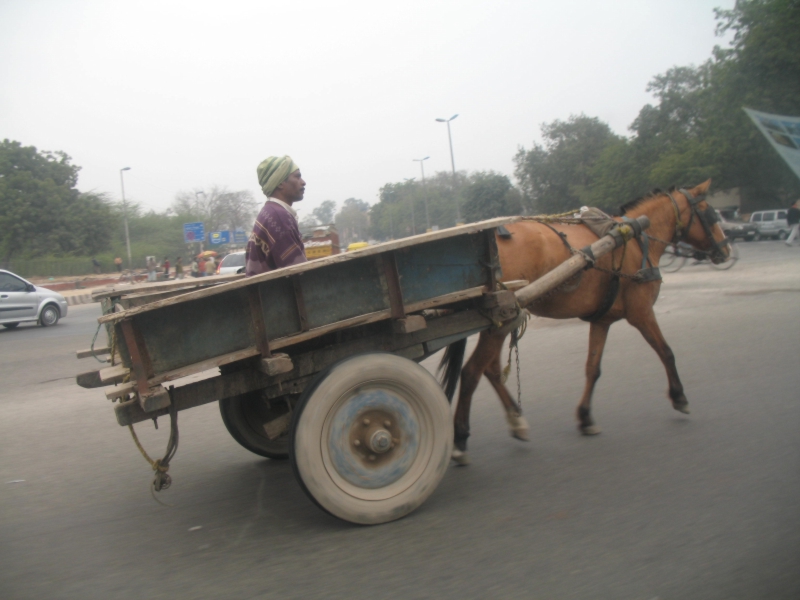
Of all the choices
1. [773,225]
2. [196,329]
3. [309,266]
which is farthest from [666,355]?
[773,225]

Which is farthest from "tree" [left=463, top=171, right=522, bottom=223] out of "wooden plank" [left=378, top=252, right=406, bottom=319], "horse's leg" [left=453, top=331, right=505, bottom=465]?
"wooden plank" [left=378, top=252, right=406, bottom=319]

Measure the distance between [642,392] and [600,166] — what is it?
33180mm

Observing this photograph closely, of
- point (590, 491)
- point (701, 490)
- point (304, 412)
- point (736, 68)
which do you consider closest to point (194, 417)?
point (304, 412)

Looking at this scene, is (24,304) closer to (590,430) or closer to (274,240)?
(274,240)

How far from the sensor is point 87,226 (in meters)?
44.7

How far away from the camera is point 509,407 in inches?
179

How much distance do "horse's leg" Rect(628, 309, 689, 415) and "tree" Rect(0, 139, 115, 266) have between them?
140ft

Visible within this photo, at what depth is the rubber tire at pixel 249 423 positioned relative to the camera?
411cm

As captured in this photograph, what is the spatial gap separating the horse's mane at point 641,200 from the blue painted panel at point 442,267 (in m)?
2.29

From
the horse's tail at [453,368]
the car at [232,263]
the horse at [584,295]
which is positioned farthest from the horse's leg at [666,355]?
the car at [232,263]

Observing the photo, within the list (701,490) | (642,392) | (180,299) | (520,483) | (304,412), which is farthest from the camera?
(642,392)

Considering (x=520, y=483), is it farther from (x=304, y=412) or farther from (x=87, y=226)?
(x=87, y=226)

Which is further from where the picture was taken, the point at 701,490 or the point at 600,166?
the point at 600,166

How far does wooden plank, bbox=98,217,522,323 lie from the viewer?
2703mm
